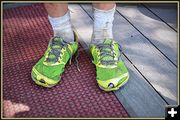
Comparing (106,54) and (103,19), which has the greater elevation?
(103,19)

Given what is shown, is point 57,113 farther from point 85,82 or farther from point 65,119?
point 85,82

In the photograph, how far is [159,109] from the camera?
1.05 m

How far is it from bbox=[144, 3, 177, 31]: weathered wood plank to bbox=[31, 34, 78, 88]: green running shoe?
54 cm

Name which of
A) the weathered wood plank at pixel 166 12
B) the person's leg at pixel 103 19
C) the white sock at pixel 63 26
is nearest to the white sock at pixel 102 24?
the person's leg at pixel 103 19

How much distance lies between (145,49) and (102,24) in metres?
0.26

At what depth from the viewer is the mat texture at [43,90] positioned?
3.53 feet

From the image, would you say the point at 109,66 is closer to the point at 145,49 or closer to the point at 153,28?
the point at 145,49

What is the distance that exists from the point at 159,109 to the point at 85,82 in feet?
1.02

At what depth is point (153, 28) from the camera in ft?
4.84

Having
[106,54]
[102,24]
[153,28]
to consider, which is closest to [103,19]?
[102,24]

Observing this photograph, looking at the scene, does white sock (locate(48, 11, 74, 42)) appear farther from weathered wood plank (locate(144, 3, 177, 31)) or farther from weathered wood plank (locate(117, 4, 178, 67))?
weathered wood plank (locate(144, 3, 177, 31))

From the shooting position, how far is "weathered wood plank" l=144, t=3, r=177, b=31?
4.93 feet

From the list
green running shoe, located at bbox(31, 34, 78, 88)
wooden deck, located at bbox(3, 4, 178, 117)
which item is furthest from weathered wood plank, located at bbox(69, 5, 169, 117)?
green running shoe, located at bbox(31, 34, 78, 88)

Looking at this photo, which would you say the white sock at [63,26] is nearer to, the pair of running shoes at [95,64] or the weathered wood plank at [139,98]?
the pair of running shoes at [95,64]
